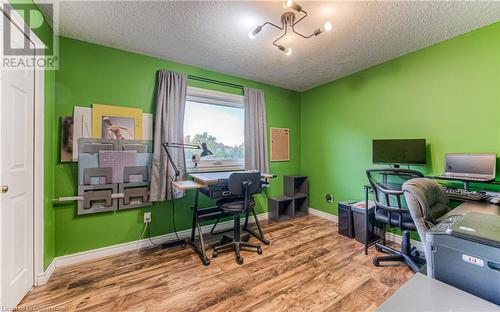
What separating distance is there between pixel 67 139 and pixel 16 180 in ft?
Answer: 2.42

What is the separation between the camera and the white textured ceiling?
1781 millimetres

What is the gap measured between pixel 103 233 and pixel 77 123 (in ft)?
4.11

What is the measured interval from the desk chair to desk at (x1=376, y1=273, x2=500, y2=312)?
1.73 feet

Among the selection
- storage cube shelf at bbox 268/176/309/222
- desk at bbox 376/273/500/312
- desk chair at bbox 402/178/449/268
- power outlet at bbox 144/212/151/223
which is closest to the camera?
desk at bbox 376/273/500/312

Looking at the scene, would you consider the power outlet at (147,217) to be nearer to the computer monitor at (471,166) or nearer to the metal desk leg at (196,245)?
the metal desk leg at (196,245)

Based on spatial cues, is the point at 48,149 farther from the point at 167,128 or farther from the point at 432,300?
the point at 432,300

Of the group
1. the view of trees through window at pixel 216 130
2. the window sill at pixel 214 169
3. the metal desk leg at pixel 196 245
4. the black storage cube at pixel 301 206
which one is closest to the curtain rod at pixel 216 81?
the view of trees through window at pixel 216 130

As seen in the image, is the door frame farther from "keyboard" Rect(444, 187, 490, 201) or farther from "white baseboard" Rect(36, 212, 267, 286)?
"keyboard" Rect(444, 187, 490, 201)

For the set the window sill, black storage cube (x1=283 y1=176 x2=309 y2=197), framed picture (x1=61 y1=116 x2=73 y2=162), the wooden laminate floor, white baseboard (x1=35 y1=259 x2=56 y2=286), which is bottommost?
the wooden laminate floor

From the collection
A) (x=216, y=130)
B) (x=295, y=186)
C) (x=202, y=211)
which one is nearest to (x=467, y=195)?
(x=295, y=186)

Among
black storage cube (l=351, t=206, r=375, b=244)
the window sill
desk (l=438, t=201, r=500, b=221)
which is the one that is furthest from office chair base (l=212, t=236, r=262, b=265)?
desk (l=438, t=201, r=500, b=221)

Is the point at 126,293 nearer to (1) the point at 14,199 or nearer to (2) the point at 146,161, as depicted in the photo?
(1) the point at 14,199

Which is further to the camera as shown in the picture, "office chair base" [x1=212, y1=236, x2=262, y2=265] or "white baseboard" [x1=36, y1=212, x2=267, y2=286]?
"office chair base" [x1=212, y1=236, x2=262, y2=265]

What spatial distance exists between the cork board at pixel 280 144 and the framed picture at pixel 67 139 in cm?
278
